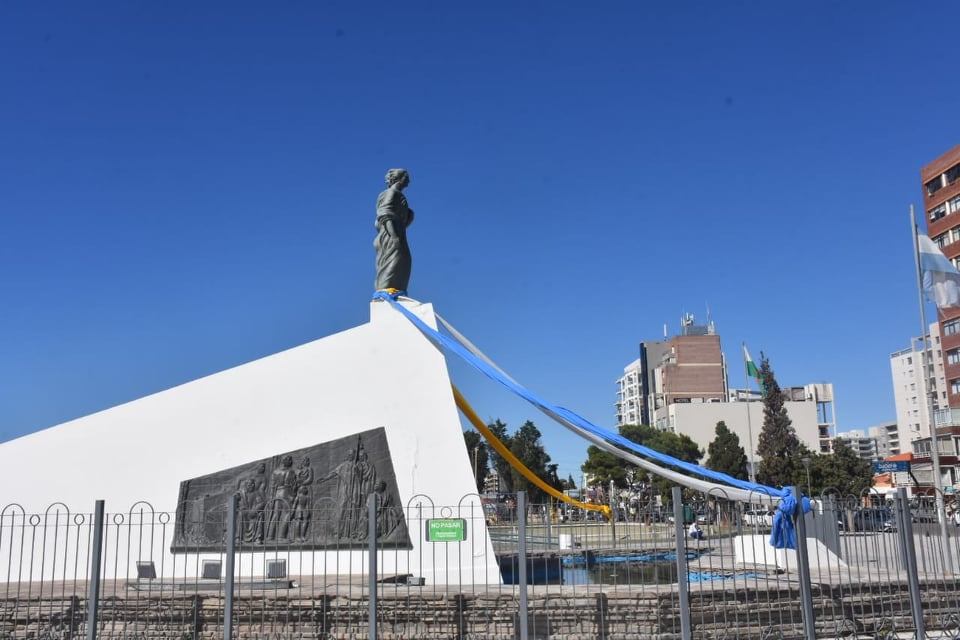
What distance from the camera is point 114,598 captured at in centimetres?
788

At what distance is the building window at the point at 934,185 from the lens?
125ft

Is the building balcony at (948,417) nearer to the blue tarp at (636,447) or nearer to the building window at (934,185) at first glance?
the building window at (934,185)

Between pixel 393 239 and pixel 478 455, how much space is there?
109 ft

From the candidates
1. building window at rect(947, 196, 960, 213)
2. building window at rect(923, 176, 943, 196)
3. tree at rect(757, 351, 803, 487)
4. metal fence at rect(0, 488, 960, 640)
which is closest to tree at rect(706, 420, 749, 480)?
tree at rect(757, 351, 803, 487)

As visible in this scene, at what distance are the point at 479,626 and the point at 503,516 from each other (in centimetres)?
339

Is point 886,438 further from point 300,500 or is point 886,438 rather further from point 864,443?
point 300,500

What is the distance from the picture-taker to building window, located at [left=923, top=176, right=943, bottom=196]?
38.1 metres

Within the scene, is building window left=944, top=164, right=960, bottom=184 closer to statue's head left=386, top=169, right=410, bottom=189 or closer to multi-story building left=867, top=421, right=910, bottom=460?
statue's head left=386, top=169, right=410, bottom=189

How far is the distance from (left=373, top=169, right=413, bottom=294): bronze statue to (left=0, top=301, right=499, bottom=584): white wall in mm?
1471

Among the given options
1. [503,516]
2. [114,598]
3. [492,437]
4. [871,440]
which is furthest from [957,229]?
[871,440]

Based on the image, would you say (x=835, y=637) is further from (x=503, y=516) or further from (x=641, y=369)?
(x=641, y=369)

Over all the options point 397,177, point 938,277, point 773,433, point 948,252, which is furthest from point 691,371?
point 397,177

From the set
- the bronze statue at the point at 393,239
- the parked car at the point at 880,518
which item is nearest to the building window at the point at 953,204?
the bronze statue at the point at 393,239

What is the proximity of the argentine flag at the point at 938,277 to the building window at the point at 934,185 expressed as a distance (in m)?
26.7
